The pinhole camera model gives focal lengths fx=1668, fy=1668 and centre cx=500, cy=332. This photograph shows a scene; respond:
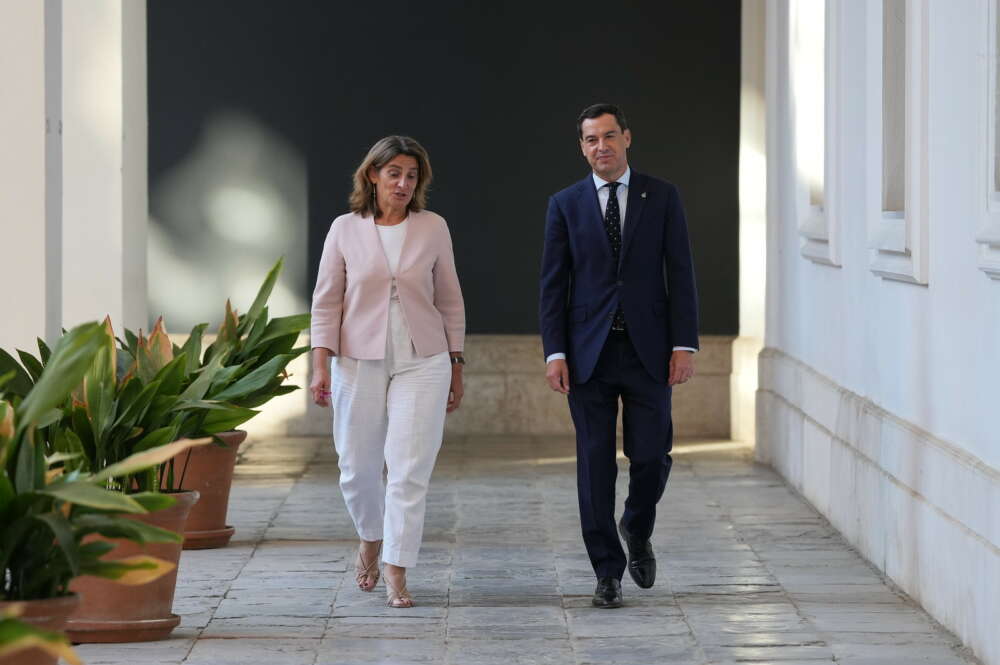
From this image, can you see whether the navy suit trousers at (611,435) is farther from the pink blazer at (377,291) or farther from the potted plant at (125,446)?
the potted plant at (125,446)

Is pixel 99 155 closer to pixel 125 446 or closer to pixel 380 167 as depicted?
pixel 380 167

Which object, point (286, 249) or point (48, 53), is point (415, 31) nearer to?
point (286, 249)

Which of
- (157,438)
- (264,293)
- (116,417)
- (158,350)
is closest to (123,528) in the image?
(157,438)

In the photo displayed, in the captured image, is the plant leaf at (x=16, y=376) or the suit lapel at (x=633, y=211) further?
the suit lapel at (x=633, y=211)

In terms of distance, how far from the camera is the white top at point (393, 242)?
558 centimetres

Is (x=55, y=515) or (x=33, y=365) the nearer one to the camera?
(x=55, y=515)

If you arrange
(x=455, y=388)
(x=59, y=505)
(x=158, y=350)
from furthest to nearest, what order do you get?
(x=158, y=350)
(x=455, y=388)
(x=59, y=505)

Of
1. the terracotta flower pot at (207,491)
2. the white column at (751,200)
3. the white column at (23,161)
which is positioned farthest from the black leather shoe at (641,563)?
the white column at (751,200)

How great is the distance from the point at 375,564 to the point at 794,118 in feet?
13.9

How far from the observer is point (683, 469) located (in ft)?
30.8

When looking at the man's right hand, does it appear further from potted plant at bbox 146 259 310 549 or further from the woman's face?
potted plant at bbox 146 259 310 549

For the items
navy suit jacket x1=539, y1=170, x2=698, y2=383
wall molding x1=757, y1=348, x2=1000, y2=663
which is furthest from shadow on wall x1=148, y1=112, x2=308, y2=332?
navy suit jacket x1=539, y1=170, x2=698, y2=383

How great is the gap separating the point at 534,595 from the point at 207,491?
1623mm

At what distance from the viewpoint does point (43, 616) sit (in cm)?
336
